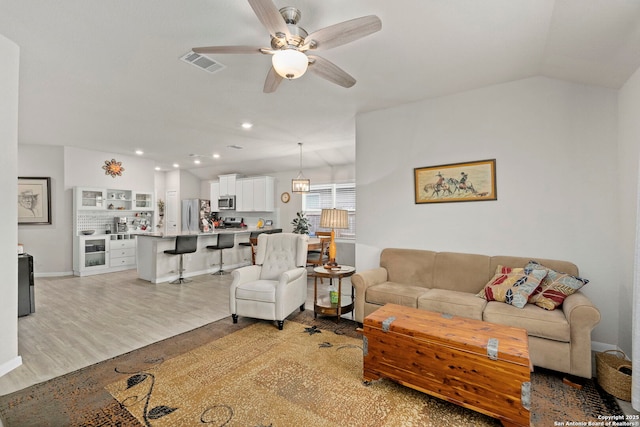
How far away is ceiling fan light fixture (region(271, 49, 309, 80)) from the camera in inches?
73.0

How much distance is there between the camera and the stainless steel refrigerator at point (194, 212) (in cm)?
935

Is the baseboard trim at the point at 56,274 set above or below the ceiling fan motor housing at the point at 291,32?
below

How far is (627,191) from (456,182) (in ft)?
4.75

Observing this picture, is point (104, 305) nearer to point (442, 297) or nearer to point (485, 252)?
point (442, 297)

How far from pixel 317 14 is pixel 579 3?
170 cm

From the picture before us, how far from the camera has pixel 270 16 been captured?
5.57ft

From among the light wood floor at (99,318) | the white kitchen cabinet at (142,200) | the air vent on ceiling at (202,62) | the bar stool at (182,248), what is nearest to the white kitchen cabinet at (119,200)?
the white kitchen cabinet at (142,200)

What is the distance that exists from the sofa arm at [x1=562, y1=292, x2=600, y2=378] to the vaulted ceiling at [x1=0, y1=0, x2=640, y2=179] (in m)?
1.96

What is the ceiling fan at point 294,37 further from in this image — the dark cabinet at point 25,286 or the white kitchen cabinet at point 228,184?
the white kitchen cabinet at point 228,184

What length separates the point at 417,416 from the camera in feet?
6.26

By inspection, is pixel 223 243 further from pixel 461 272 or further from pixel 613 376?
pixel 613 376

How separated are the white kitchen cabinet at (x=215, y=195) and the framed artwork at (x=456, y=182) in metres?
6.93

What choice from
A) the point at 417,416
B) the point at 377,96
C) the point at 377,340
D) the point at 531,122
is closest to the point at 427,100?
the point at 377,96

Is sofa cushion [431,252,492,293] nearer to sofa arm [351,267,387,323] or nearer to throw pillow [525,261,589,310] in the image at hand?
throw pillow [525,261,589,310]
